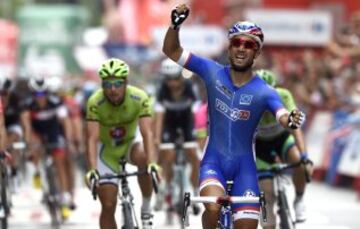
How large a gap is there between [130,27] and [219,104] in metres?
56.7

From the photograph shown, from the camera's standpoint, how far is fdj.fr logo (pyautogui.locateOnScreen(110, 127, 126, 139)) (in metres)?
12.5

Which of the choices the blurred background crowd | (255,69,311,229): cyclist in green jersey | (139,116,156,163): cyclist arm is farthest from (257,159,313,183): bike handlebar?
the blurred background crowd

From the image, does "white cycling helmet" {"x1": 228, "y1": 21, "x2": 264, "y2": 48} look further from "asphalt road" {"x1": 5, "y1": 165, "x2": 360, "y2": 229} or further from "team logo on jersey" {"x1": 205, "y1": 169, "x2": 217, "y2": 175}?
"asphalt road" {"x1": 5, "y1": 165, "x2": 360, "y2": 229}

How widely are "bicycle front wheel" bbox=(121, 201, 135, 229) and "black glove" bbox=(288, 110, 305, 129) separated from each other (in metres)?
2.59

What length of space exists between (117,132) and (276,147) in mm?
1782

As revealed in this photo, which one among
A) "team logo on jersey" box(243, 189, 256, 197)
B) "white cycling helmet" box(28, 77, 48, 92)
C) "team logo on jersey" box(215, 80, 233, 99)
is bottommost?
"team logo on jersey" box(243, 189, 256, 197)

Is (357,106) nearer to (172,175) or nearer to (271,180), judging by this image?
(172,175)

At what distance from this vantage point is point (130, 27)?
219ft

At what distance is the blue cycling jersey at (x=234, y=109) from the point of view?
10.1 metres

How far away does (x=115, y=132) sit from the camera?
12.5 metres

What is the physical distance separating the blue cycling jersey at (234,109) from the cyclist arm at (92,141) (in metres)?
2.01

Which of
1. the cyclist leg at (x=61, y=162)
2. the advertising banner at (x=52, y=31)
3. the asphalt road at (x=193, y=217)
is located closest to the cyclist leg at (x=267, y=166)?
the asphalt road at (x=193, y=217)

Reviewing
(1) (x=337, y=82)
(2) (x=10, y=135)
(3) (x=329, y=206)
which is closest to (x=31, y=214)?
(2) (x=10, y=135)

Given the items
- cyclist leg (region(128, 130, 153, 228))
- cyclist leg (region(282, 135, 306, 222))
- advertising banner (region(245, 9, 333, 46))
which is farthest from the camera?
advertising banner (region(245, 9, 333, 46))
